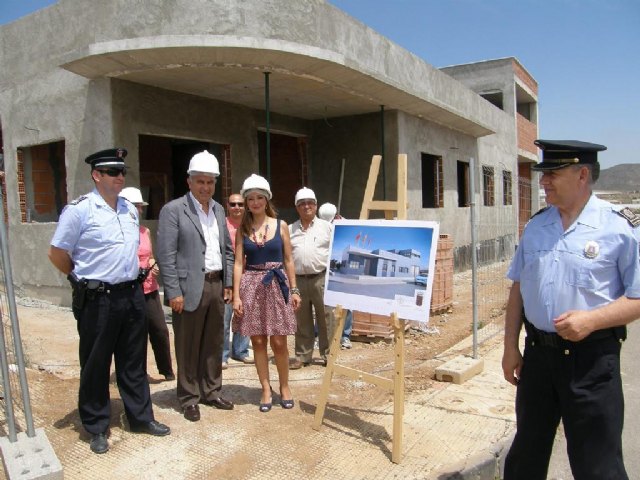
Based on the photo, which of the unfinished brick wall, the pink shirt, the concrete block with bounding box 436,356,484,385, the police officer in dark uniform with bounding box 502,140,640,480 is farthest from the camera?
the unfinished brick wall

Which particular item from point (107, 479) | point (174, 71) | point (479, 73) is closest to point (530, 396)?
point (107, 479)

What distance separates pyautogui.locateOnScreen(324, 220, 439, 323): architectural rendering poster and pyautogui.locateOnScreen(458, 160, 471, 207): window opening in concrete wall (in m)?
11.7

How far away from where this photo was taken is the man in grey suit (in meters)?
4.03

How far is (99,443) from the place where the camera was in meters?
3.56

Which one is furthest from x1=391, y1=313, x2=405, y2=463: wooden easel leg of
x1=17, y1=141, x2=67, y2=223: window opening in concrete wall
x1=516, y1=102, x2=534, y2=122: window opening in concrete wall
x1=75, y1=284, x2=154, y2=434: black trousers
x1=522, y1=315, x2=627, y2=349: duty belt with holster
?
x1=516, y1=102, x2=534, y2=122: window opening in concrete wall

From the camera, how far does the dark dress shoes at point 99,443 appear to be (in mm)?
3531

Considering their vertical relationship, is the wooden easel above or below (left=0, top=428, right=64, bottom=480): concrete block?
above

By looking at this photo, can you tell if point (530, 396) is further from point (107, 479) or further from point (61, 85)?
point (61, 85)

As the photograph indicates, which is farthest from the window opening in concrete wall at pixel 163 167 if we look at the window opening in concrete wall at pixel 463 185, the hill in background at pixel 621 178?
the hill in background at pixel 621 178

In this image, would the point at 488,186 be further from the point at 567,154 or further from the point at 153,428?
the point at 567,154

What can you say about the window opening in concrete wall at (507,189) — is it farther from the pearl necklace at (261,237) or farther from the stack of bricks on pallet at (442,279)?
the pearl necklace at (261,237)

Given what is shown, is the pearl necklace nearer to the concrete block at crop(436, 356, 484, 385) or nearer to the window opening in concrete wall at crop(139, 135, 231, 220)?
the concrete block at crop(436, 356, 484, 385)

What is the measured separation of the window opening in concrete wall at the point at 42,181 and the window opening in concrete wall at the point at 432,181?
8017 millimetres

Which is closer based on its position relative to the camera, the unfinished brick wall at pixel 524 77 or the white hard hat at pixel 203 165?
the white hard hat at pixel 203 165
